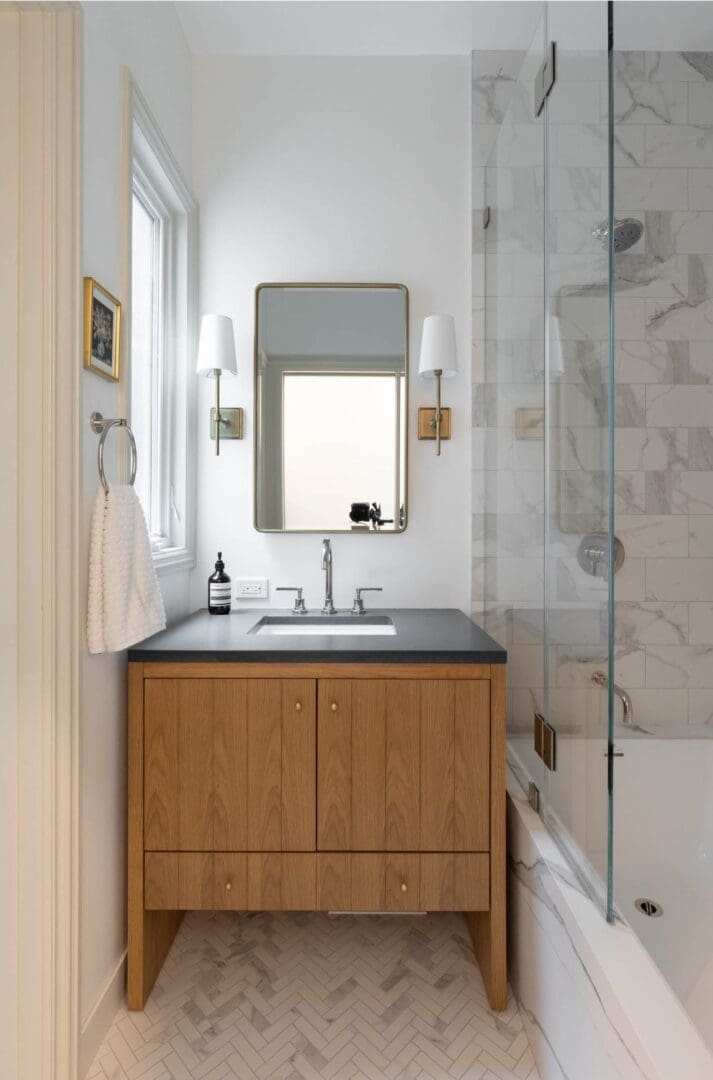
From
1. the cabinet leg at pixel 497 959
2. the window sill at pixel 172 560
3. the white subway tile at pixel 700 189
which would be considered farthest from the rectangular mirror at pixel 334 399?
the cabinet leg at pixel 497 959

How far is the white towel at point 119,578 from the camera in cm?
133

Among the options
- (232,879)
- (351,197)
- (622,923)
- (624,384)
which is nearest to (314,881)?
(232,879)

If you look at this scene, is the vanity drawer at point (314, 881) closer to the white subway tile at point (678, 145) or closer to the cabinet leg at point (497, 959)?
the cabinet leg at point (497, 959)

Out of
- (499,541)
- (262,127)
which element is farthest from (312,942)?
(262,127)

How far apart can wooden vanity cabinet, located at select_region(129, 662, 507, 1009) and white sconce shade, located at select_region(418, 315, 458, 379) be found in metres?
1.01

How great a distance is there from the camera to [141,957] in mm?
1489

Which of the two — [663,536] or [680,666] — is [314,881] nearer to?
[680,666]

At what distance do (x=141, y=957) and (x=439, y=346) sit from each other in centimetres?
187

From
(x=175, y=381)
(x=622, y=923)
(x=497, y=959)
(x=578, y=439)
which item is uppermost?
(x=175, y=381)

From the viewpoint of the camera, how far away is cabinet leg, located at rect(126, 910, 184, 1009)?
58.5 inches

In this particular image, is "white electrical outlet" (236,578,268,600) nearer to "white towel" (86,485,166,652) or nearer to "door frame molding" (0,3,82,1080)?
"white towel" (86,485,166,652)

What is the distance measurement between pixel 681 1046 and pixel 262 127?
256 cm

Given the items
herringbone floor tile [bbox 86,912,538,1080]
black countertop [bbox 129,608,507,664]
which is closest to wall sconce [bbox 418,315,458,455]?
black countertop [bbox 129,608,507,664]

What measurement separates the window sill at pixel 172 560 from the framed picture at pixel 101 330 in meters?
0.56
